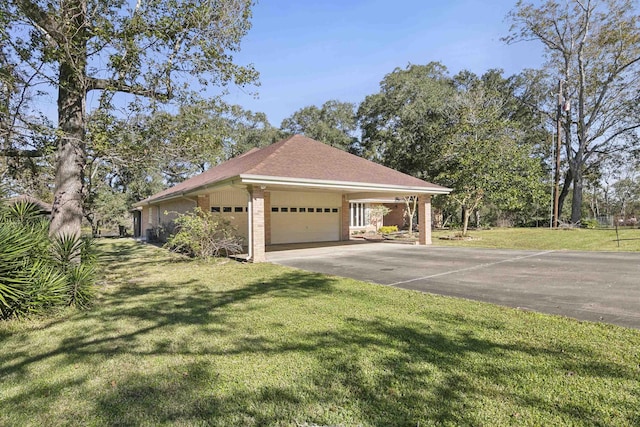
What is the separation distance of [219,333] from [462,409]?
3075mm

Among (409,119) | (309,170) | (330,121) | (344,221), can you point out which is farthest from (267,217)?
(330,121)

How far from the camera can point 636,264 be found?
9.19 meters

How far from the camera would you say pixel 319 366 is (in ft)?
11.6

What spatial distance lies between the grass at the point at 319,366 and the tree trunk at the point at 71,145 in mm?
3310

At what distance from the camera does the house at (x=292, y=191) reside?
11.6 metres

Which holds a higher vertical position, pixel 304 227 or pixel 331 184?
pixel 331 184

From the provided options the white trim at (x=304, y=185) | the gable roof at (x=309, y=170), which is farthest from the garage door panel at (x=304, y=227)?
the white trim at (x=304, y=185)

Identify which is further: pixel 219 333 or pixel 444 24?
pixel 444 24

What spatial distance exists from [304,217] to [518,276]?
11834mm

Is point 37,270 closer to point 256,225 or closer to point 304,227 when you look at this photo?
point 256,225

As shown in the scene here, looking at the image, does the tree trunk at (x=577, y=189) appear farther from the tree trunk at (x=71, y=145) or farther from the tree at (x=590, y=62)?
the tree trunk at (x=71, y=145)

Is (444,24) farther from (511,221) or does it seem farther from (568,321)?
(511,221)

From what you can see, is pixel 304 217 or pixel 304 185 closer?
pixel 304 185

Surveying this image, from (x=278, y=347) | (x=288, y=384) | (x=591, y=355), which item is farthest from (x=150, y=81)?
(x=591, y=355)
